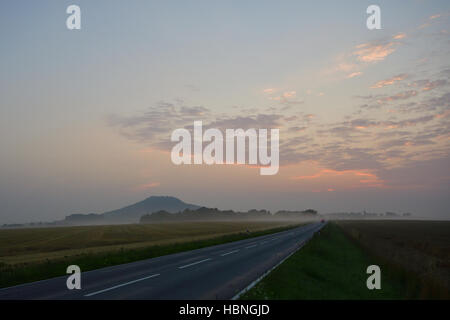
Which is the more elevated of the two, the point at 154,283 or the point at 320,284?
the point at 154,283

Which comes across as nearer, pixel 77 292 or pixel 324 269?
pixel 77 292

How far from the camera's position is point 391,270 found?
61.9 ft

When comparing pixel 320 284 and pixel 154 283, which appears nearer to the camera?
pixel 154 283

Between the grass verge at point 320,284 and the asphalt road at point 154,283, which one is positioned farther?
the grass verge at point 320,284

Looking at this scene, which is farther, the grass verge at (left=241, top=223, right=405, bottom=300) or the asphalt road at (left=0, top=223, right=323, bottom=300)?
the grass verge at (left=241, top=223, right=405, bottom=300)
